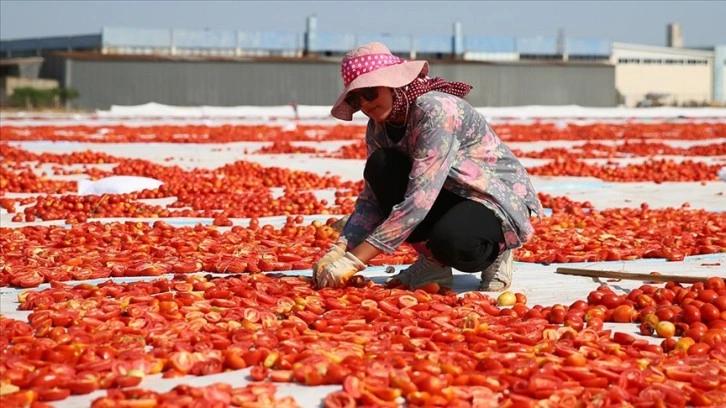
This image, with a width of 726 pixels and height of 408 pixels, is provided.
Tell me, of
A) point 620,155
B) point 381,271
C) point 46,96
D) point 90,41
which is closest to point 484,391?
point 381,271

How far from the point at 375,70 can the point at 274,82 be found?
49.0 meters

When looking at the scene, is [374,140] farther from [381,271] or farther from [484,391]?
[484,391]

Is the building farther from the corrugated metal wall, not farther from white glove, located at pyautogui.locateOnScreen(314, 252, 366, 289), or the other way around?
white glove, located at pyautogui.locateOnScreen(314, 252, 366, 289)

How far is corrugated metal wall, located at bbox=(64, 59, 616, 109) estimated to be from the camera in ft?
165

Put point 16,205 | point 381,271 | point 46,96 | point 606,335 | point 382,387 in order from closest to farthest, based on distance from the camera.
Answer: point 382,387
point 606,335
point 381,271
point 16,205
point 46,96

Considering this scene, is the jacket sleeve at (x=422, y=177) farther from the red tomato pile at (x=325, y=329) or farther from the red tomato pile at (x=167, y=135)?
the red tomato pile at (x=167, y=135)

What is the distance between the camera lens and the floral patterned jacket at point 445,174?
4.99 meters

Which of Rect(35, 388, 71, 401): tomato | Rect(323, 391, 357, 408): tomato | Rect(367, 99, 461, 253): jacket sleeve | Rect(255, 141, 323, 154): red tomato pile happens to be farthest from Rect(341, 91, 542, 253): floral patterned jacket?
Rect(255, 141, 323, 154): red tomato pile

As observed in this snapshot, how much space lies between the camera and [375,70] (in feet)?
16.2

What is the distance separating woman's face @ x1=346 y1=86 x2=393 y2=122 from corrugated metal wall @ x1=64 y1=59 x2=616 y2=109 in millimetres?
46892

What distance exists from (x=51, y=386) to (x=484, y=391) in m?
1.37

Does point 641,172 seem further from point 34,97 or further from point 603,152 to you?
point 34,97

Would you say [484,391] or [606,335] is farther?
[606,335]

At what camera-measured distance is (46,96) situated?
48938mm
